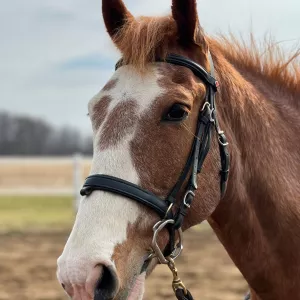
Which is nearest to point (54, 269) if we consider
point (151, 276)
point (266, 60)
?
point (151, 276)

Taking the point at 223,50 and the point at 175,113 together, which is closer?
the point at 175,113

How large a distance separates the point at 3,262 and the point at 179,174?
7022 mm

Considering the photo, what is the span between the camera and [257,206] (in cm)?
268

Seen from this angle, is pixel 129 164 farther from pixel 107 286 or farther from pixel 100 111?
pixel 107 286

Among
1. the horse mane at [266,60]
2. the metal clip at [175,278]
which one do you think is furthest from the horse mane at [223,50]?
the metal clip at [175,278]

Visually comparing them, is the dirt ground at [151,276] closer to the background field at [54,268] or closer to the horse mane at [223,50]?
the background field at [54,268]

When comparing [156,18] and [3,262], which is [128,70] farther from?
[3,262]

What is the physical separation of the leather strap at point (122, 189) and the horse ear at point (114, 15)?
3.00ft

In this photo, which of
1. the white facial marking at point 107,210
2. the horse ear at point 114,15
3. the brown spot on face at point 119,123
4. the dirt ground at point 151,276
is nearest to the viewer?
the white facial marking at point 107,210

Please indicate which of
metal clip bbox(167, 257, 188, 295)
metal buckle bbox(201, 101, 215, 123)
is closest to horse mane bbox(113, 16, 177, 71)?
metal buckle bbox(201, 101, 215, 123)

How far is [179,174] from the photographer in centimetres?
233

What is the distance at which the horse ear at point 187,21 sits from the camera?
96.6 inches

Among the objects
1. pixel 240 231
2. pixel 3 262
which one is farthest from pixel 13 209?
pixel 240 231

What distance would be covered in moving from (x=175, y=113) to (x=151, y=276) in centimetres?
572
